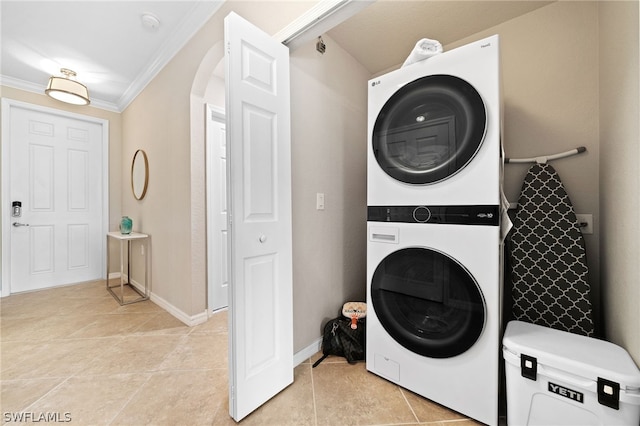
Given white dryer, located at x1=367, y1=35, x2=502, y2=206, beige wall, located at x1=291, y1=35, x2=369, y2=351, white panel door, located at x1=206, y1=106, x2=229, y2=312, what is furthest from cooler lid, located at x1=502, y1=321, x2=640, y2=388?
white panel door, located at x1=206, y1=106, x2=229, y2=312

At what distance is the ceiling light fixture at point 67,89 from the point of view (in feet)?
8.51

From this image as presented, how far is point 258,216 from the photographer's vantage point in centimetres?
132

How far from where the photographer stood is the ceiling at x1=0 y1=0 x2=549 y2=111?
5.72ft

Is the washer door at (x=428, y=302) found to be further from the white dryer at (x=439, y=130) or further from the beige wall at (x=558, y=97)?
the beige wall at (x=558, y=97)

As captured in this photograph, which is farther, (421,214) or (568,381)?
(421,214)

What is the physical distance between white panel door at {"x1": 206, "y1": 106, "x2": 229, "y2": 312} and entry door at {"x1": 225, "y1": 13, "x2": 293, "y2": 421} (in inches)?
46.9

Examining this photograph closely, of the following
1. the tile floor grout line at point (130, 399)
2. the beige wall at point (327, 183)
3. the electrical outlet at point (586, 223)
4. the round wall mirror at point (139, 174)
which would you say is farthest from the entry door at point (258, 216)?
the round wall mirror at point (139, 174)

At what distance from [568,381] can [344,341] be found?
44.6 inches

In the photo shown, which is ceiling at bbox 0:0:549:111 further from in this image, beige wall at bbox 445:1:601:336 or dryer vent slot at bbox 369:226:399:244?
dryer vent slot at bbox 369:226:399:244

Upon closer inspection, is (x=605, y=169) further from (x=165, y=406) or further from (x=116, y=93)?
(x=116, y=93)

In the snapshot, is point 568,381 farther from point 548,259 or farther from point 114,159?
point 114,159

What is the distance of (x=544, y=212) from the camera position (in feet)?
5.06

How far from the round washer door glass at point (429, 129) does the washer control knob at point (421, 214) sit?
0.47ft

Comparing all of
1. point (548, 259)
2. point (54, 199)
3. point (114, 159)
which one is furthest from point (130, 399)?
point (114, 159)
